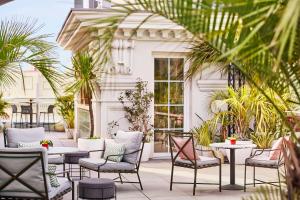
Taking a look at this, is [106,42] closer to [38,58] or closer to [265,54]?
[265,54]

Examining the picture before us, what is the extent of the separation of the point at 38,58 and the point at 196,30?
505 centimetres

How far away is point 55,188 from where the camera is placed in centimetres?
576

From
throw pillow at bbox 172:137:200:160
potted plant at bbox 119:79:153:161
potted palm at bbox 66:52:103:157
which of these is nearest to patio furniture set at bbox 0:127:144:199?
throw pillow at bbox 172:137:200:160

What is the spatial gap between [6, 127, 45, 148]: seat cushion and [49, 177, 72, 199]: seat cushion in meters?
2.60

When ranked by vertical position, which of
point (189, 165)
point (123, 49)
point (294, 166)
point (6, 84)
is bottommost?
point (189, 165)

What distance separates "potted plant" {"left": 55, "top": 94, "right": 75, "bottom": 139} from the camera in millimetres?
16016

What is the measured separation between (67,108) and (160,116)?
5387 millimetres

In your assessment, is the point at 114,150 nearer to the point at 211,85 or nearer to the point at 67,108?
the point at 211,85

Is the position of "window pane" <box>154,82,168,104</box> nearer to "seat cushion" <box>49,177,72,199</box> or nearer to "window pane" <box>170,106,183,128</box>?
"window pane" <box>170,106,183,128</box>

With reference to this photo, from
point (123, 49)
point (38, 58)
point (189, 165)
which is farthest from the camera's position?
point (123, 49)

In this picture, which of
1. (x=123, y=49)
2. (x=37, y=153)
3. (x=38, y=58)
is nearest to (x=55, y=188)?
(x=37, y=153)

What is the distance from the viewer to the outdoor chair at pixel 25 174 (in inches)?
212

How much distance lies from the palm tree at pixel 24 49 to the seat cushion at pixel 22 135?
134cm

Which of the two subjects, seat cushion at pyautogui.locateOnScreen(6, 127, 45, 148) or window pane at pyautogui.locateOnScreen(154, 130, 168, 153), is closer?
seat cushion at pyautogui.locateOnScreen(6, 127, 45, 148)
